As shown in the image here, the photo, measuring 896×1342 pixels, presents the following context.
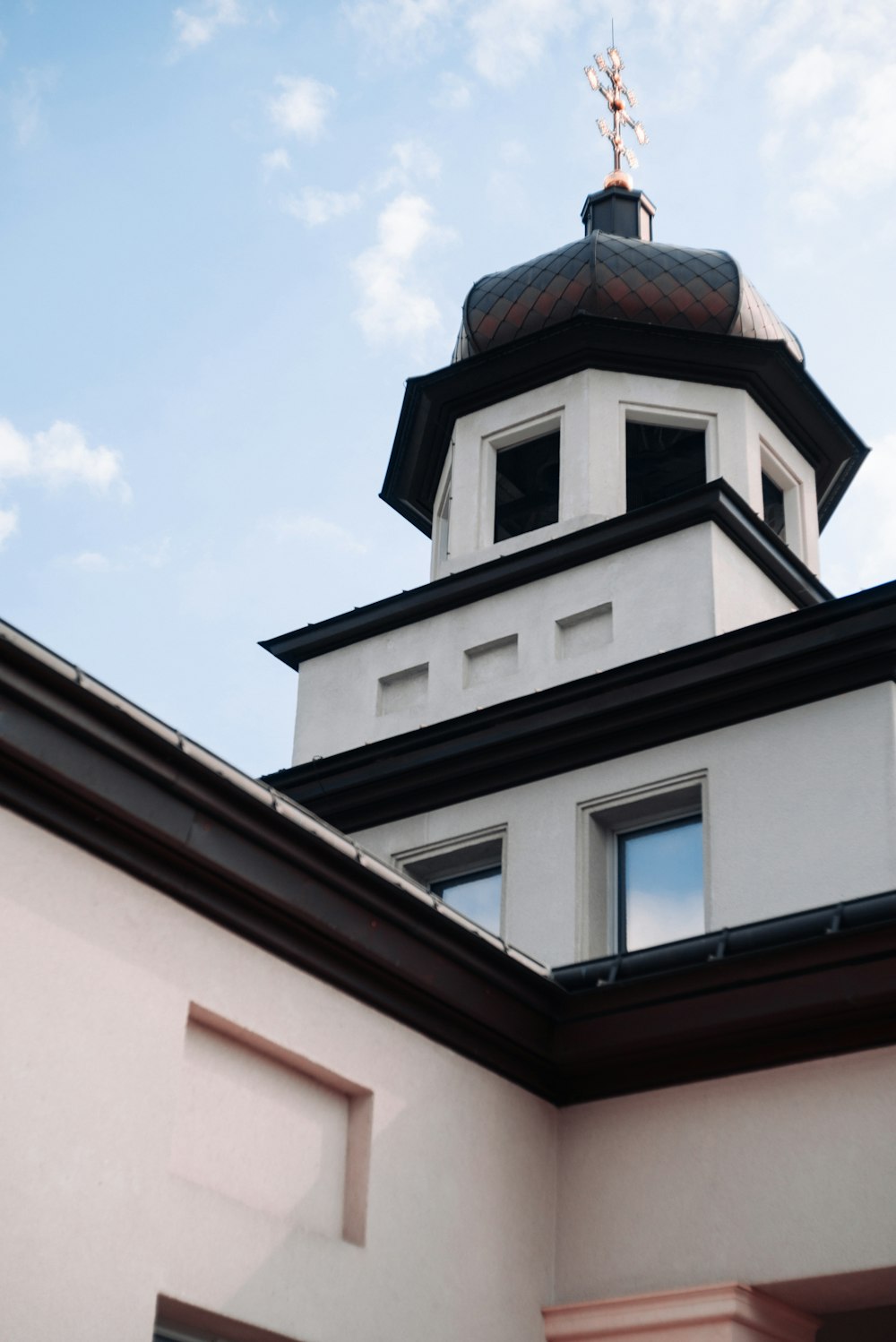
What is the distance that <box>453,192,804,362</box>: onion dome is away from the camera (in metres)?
17.8

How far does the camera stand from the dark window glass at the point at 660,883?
506 inches

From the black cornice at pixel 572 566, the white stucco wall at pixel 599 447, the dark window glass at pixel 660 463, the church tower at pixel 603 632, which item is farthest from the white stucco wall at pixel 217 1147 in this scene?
the dark window glass at pixel 660 463

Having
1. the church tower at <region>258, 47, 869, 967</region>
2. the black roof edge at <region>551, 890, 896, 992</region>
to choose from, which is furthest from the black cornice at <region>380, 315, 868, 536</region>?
the black roof edge at <region>551, 890, 896, 992</region>

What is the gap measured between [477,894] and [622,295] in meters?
6.75

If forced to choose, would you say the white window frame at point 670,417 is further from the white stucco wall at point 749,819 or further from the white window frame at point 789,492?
the white stucco wall at point 749,819

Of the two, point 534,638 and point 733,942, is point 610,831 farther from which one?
point 733,942

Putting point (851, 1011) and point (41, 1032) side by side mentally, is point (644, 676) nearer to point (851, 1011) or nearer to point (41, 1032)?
point (851, 1011)

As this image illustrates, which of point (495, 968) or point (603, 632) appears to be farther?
point (603, 632)

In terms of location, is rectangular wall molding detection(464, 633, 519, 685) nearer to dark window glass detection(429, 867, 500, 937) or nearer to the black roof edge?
dark window glass detection(429, 867, 500, 937)

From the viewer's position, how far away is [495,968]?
10.9 meters

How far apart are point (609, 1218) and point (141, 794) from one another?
4.10 m

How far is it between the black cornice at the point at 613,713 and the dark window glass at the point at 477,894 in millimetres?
598

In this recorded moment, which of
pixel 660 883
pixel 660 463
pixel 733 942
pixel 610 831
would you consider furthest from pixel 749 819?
pixel 660 463

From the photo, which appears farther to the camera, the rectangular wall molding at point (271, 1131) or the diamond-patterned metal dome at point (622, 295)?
the diamond-patterned metal dome at point (622, 295)
